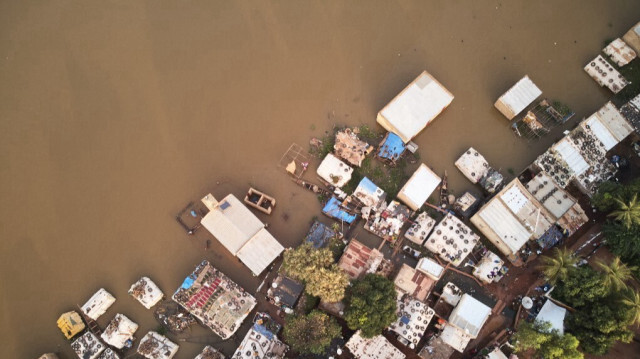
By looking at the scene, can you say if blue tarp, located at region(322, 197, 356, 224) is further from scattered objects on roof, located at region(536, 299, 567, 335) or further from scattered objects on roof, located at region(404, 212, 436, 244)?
scattered objects on roof, located at region(536, 299, 567, 335)

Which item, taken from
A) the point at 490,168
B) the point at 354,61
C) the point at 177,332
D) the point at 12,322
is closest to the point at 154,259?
the point at 177,332

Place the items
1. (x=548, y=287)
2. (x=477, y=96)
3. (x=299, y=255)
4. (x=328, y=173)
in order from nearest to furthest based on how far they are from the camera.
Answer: (x=299, y=255)
(x=548, y=287)
(x=328, y=173)
(x=477, y=96)

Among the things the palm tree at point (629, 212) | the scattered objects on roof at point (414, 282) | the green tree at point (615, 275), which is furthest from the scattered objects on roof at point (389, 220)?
the palm tree at point (629, 212)

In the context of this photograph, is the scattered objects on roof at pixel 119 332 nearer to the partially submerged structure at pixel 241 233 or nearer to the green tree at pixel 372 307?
the partially submerged structure at pixel 241 233

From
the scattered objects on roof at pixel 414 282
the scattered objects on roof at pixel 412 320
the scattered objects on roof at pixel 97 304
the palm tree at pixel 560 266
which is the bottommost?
the palm tree at pixel 560 266

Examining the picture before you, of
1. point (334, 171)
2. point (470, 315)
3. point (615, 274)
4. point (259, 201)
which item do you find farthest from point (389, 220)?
point (615, 274)

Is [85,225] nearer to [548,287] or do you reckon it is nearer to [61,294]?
[61,294]

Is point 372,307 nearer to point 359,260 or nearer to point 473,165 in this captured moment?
point 359,260
